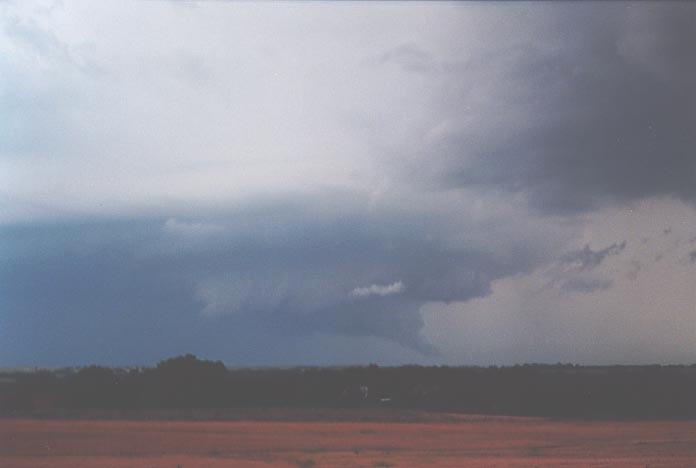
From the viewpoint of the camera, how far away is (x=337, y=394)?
5447cm

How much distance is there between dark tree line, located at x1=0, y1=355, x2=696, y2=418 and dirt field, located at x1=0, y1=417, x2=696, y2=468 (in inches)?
343

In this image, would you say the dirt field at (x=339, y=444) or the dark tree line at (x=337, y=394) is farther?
the dark tree line at (x=337, y=394)

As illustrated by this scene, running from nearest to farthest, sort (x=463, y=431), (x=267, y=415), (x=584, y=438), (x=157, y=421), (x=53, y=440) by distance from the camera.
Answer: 1. (x=53, y=440)
2. (x=584, y=438)
3. (x=463, y=431)
4. (x=157, y=421)
5. (x=267, y=415)

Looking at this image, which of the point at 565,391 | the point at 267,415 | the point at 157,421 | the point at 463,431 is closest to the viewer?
the point at 463,431

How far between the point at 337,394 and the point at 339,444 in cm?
2571

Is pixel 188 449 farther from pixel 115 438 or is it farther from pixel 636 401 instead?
pixel 636 401

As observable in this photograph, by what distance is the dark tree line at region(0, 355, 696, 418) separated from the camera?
1842 inches

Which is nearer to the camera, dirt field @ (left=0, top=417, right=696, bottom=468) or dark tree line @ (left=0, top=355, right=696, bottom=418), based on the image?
dirt field @ (left=0, top=417, right=696, bottom=468)

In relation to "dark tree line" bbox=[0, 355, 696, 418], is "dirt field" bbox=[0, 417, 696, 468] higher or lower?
lower

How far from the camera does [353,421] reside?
126 ft

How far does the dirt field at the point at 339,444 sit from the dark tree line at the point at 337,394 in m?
8.71

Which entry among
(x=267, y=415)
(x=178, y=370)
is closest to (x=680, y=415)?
(x=267, y=415)

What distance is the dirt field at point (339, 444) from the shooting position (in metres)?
24.6

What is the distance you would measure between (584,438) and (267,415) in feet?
53.0
